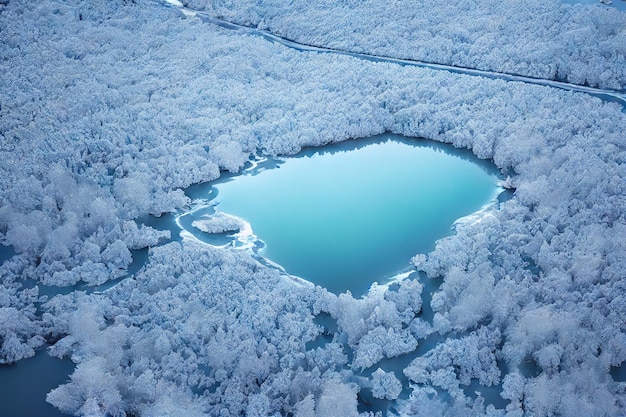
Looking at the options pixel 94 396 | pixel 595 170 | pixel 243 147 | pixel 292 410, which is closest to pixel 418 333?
pixel 292 410

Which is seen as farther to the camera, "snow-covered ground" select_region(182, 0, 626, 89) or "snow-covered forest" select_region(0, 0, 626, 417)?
"snow-covered ground" select_region(182, 0, 626, 89)

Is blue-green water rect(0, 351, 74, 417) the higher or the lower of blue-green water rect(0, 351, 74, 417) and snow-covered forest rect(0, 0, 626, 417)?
the lower

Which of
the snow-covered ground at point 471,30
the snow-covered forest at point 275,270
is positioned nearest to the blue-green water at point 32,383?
the snow-covered forest at point 275,270

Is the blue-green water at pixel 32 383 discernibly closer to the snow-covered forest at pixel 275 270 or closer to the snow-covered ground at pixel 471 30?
the snow-covered forest at pixel 275 270

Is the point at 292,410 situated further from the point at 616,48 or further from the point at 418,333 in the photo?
the point at 616,48

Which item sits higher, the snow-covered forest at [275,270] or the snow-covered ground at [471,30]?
the snow-covered ground at [471,30]

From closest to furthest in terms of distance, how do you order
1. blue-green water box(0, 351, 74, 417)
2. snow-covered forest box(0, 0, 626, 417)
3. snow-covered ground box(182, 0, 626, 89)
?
snow-covered forest box(0, 0, 626, 417) → blue-green water box(0, 351, 74, 417) → snow-covered ground box(182, 0, 626, 89)

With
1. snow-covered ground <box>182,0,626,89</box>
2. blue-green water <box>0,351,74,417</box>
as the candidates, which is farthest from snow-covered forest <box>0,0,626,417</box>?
blue-green water <box>0,351,74,417</box>

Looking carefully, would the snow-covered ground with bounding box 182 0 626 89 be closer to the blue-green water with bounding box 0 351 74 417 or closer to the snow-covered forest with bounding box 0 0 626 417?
the snow-covered forest with bounding box 0 0 626 417

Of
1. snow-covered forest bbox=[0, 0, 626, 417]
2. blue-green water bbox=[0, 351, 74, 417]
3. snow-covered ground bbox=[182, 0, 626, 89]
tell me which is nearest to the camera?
snow-covered forest bbox=[0, 0, 626, 417]
